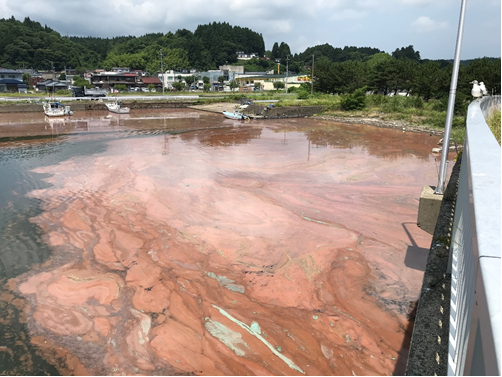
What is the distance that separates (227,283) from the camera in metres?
8.12

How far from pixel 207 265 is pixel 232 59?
480 feet

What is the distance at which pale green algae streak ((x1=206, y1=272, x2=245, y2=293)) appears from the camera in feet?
25.9

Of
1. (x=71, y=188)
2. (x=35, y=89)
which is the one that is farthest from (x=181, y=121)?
(x=35, y=89)

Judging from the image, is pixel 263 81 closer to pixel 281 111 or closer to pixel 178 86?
pixel 178 86

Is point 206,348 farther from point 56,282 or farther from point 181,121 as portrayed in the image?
point 181,121

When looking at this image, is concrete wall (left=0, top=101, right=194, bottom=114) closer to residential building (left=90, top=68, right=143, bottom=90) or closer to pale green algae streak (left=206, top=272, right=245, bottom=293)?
residential building (left=90, top=68, right=143, bottom=90)

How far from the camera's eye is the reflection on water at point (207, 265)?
20.4 feet

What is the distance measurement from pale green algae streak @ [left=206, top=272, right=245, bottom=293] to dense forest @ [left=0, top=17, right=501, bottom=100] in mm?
30286


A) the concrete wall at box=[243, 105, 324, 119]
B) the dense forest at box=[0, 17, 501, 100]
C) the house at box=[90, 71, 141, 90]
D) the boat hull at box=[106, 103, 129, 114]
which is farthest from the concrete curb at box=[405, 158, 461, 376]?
the house at box=[90, 71, 141, 90]

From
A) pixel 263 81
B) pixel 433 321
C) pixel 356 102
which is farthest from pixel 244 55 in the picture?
pixel 433 321

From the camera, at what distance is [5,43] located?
105 m

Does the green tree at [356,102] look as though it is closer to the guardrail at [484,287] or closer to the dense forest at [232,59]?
the dense forest at [232,59]

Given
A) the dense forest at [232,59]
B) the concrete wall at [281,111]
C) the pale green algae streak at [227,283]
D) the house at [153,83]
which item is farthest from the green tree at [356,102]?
the house at [153,83]

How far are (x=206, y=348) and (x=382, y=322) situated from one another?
3.05 metres
